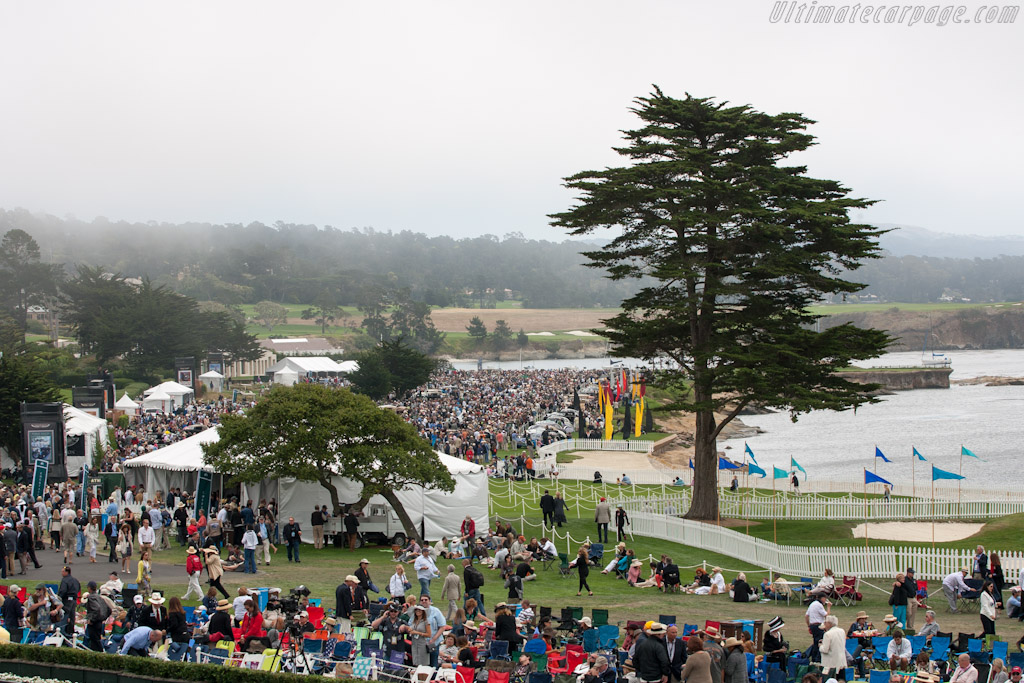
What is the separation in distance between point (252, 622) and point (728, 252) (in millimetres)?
19146

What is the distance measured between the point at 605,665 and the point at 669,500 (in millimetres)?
19828

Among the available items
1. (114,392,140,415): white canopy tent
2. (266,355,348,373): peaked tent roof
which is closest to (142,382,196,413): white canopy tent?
(114,392,140,415): white canopy tent

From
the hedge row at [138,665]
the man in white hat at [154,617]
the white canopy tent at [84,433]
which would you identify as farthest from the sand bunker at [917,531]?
the white canopy tent at [84,433]

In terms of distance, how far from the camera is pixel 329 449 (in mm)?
22938

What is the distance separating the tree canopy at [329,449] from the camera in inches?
888

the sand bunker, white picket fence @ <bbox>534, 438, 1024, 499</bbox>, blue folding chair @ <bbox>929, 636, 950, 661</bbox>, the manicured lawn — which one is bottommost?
white picket fence @ <bbox>534, 438, 1024, 499</bbox>

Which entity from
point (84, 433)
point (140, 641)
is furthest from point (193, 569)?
point (84, 433)

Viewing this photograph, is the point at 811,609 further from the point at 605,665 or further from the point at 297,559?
the point at 297,559

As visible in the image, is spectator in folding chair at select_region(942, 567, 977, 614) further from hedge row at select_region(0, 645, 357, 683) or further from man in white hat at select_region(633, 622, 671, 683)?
hedge row at select_region(0, 645, 357, 683)

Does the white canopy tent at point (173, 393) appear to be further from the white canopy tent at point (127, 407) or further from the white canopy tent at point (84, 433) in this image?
the white canopy tent at point (84, 433)

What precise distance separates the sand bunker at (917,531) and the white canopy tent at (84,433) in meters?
26.0

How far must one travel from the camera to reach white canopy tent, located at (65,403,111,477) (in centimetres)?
3422

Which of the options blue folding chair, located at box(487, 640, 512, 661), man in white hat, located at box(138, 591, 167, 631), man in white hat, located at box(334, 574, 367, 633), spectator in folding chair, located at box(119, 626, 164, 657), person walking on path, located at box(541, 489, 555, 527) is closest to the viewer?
blue folding chair, located at box(487, 640, 512, 661)

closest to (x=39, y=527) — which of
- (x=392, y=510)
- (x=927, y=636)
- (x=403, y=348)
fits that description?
(x=392, y=510)
